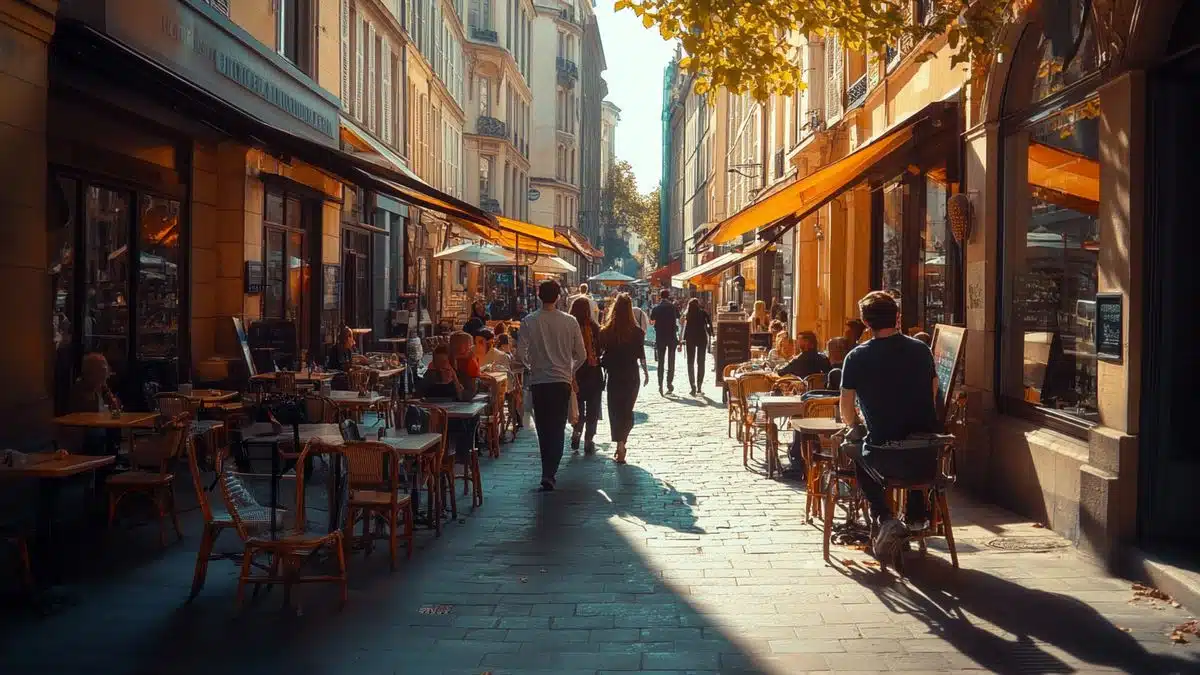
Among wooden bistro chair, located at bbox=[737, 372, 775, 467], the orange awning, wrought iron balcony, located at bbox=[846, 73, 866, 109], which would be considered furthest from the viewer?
wrought iron balcony, located at bbox=[846, 73, 866, 109]

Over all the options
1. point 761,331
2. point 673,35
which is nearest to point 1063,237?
point 673,35

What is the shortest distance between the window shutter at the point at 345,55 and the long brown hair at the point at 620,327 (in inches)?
416

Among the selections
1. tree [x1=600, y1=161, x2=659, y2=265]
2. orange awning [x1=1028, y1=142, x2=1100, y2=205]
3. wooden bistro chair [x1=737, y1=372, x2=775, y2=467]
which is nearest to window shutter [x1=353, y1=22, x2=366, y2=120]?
wooden bistro chair [x1=737, y1=372, x2=775, y2=467]

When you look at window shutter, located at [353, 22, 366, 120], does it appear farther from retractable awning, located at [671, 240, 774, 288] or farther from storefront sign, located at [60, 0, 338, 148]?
retractable awning, located at [671, 240, 774, 288]

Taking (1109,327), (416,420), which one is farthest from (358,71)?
(1109,327)

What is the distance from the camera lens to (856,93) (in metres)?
18.7

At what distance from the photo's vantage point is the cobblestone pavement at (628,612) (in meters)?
5.41

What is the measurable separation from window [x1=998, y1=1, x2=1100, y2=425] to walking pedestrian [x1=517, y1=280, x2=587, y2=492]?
368 cm

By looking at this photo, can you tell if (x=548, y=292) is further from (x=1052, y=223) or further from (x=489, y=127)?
(x=489, y=127)

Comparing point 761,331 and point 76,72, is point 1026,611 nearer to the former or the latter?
point 76,72

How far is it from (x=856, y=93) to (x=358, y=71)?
9641 millimetres

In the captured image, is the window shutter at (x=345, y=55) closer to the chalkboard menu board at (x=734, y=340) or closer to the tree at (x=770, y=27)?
the chalkboard menu board at (x=734, y=340)

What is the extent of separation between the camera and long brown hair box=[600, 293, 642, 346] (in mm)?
12484

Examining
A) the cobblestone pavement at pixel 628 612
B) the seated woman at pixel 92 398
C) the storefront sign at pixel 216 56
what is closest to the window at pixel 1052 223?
the cobblestone pavement at pixel 628 612
